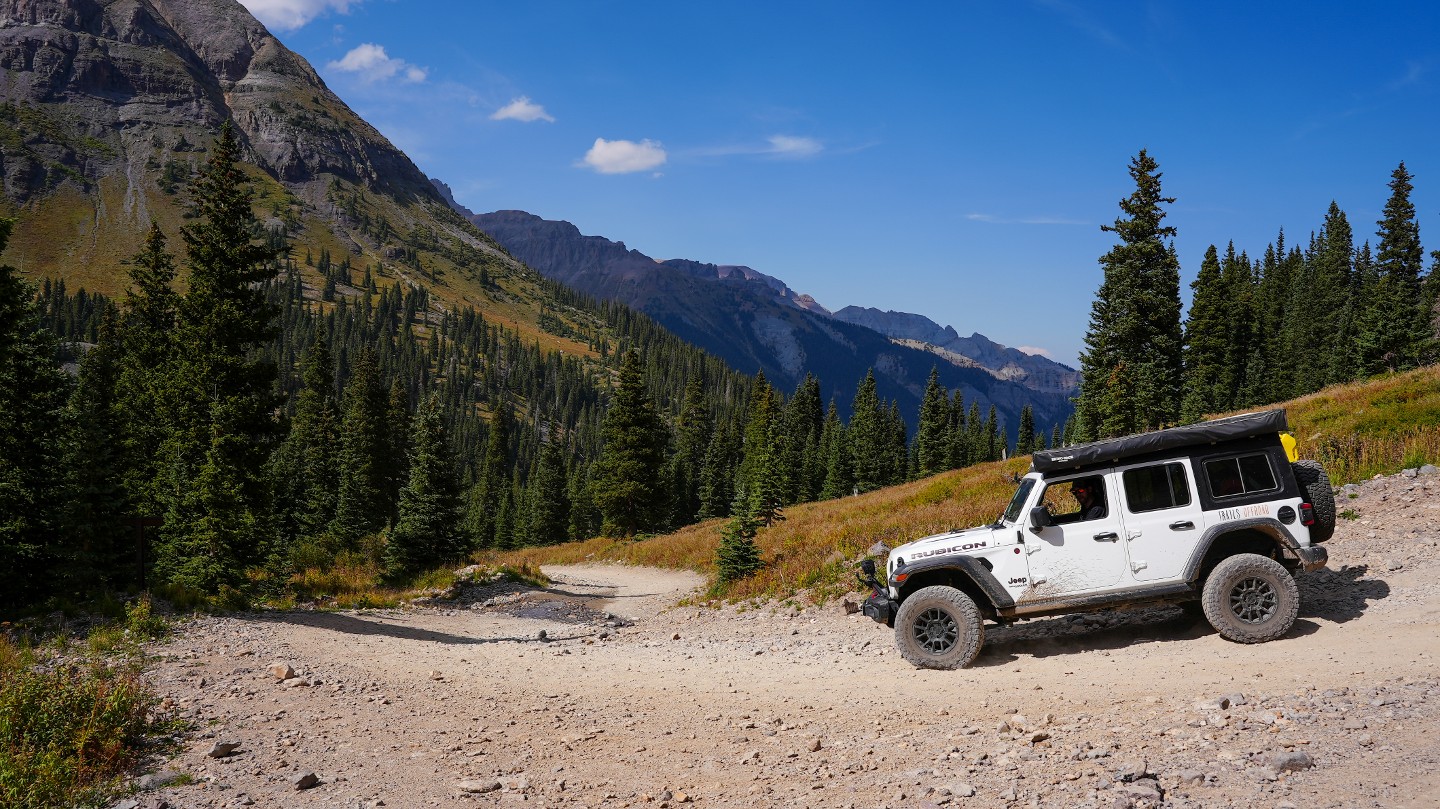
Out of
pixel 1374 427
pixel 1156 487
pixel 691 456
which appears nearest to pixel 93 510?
pixel 1156 487

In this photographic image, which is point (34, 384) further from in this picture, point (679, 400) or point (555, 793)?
point (679, 400)

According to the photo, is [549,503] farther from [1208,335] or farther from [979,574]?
[1208,335]

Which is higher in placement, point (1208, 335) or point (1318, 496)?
point (1208, 335)

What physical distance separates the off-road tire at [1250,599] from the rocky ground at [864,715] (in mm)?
371

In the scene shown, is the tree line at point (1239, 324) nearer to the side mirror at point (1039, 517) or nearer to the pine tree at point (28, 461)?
the side mirror at point (1039, 517)

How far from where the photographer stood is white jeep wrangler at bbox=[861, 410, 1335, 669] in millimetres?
8859

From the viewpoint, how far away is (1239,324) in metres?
84.1

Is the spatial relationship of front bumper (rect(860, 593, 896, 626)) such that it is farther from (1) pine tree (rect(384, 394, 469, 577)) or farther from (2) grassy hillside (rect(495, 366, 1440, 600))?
(1) pine tree (rect(384, 394, 469, 577))

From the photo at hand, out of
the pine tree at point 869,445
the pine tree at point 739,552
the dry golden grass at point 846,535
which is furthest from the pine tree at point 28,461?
the pine tree at point 869,445

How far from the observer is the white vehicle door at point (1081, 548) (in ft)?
30.4

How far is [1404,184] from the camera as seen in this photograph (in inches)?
2906

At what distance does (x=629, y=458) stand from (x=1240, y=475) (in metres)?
42.6

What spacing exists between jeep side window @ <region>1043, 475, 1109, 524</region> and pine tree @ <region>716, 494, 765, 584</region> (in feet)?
37.8

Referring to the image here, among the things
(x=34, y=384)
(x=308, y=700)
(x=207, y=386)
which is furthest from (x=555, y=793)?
(x=34, y=384)
